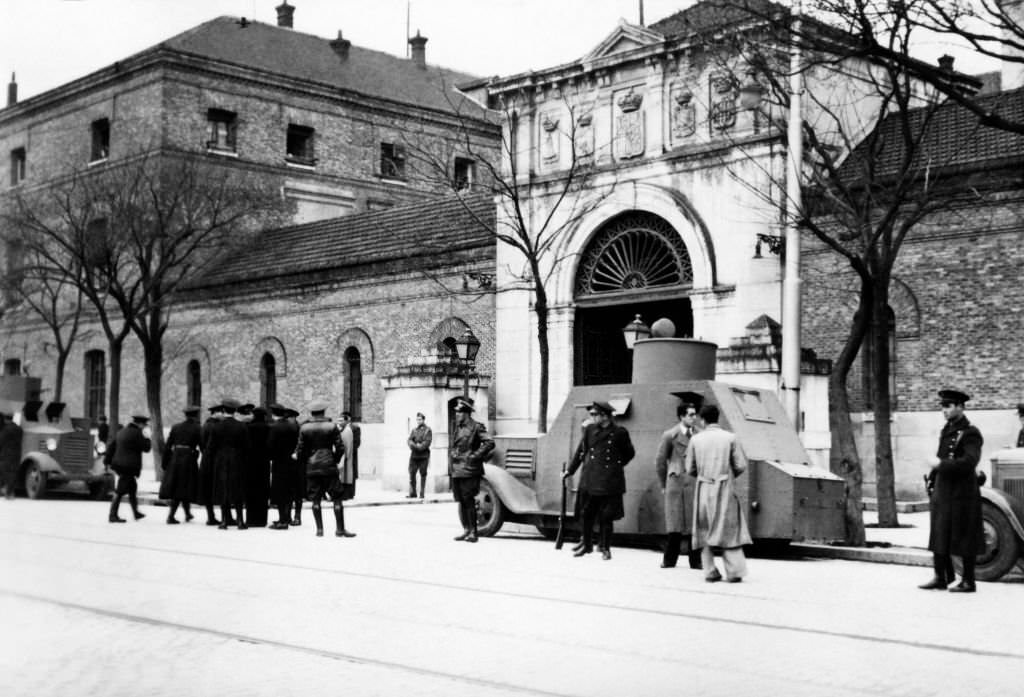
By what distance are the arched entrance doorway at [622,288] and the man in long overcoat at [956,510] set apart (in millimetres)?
14912

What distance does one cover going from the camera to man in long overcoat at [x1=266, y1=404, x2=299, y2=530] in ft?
62.8

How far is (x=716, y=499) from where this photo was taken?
13109mm

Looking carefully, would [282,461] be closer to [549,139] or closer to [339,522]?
[339,522]

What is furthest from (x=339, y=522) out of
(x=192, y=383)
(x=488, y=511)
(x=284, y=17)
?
(x=284, y=17)

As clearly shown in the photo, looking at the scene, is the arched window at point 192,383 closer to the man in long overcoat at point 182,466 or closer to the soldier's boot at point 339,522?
the man in long overcoat at point 182,466

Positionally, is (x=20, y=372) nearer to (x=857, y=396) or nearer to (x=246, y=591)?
(x=857, y=396)

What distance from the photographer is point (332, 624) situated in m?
9.62

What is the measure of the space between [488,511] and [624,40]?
46.3ft

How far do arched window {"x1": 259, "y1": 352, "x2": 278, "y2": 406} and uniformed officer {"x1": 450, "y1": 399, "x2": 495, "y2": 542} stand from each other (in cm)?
2118

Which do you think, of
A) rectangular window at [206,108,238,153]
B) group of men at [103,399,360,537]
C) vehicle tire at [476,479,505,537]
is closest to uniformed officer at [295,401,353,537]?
group of men at [103,399,360,537]

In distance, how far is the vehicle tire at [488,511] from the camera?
17.6 metres

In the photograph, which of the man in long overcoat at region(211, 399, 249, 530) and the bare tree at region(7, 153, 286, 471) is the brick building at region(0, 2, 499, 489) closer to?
the bare tree at region(7, 153, 286, 471)

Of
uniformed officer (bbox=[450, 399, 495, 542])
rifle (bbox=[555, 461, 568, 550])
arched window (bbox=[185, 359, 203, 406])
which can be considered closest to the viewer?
rifle (bbox=[555, 461, 568, 550])

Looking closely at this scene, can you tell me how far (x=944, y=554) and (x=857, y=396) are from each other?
13618 mm
